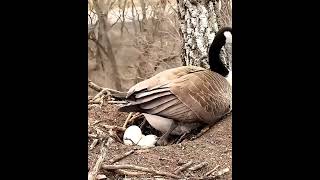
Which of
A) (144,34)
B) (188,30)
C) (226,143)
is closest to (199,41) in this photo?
(188,30)

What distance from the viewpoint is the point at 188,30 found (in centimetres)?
153

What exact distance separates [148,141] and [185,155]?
0.15 m

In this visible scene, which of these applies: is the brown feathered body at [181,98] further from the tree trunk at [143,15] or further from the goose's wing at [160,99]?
the tree trunk at [143,15]

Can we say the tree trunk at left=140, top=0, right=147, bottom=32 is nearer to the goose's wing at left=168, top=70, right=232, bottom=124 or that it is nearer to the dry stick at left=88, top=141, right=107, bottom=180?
the goose's wing at left=168, top=70, right=232, bottom=124

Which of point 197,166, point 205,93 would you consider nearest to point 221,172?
point 197,166

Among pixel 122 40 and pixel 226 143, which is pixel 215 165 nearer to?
pixel 226 143

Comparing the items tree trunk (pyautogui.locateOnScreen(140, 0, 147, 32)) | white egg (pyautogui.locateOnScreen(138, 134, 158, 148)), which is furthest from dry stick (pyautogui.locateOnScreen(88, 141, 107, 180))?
tree trunk (pyautogui.locateOnScreen(140, 0, 147, 32))

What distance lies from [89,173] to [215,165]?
0.31 m

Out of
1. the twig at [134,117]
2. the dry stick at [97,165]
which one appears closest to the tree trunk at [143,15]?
the twig at [134,117]

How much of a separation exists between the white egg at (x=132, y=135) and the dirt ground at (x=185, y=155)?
6 centimetres

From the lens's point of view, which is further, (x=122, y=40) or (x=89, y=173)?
(x=122, y=40)

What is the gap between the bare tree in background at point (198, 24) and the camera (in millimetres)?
1478

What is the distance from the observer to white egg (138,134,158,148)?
1.50 m
